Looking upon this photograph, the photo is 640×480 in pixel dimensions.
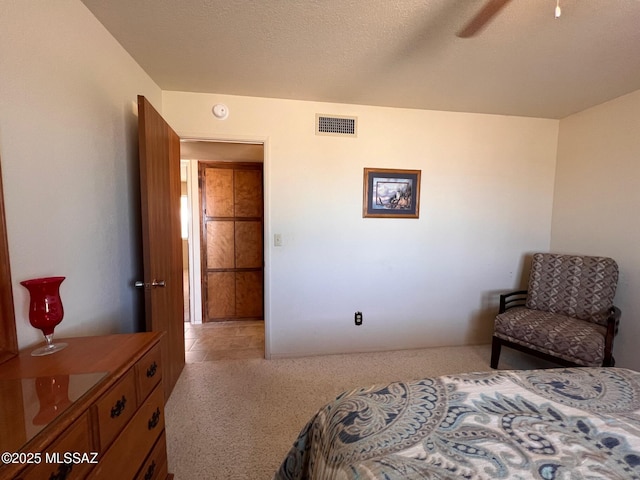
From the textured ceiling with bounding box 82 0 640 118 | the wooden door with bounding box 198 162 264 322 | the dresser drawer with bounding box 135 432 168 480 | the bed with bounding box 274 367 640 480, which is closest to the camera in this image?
the bed with bounding box 274 367 640 480

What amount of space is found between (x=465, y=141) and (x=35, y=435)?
3.30 m

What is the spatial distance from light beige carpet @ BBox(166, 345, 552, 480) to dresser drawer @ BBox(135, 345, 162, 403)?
2.15 ft

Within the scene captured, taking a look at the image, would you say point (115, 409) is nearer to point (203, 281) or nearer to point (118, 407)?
point (118, 407)

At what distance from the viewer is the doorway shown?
2947 mm

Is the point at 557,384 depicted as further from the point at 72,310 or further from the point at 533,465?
the point at 72,310

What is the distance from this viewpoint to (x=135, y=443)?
40.1 inches

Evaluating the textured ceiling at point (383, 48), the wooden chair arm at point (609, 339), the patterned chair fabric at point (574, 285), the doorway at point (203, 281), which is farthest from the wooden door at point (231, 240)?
the wooden chair arm at point (609, 339)

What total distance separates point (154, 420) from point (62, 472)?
565 millimetres

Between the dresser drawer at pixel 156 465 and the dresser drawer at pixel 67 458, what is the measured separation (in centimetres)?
40

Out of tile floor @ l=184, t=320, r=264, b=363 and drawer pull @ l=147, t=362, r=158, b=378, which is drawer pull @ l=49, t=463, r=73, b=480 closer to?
drawer pull @ l=147, t=362, r=158, b=378

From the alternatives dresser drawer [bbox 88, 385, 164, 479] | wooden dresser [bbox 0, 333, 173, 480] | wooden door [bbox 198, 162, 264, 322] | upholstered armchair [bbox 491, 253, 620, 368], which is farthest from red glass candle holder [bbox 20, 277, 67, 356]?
upholstered armchair [bbox 491, 253, 620, 368]

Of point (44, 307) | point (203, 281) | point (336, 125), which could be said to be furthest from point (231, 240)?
point (44, 307)

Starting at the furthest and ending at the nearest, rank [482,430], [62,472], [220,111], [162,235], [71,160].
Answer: [220,111], [162,235], [71,160], [482,430], [62,472]

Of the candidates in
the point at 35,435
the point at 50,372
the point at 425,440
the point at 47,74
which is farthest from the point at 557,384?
the point at 47,74
